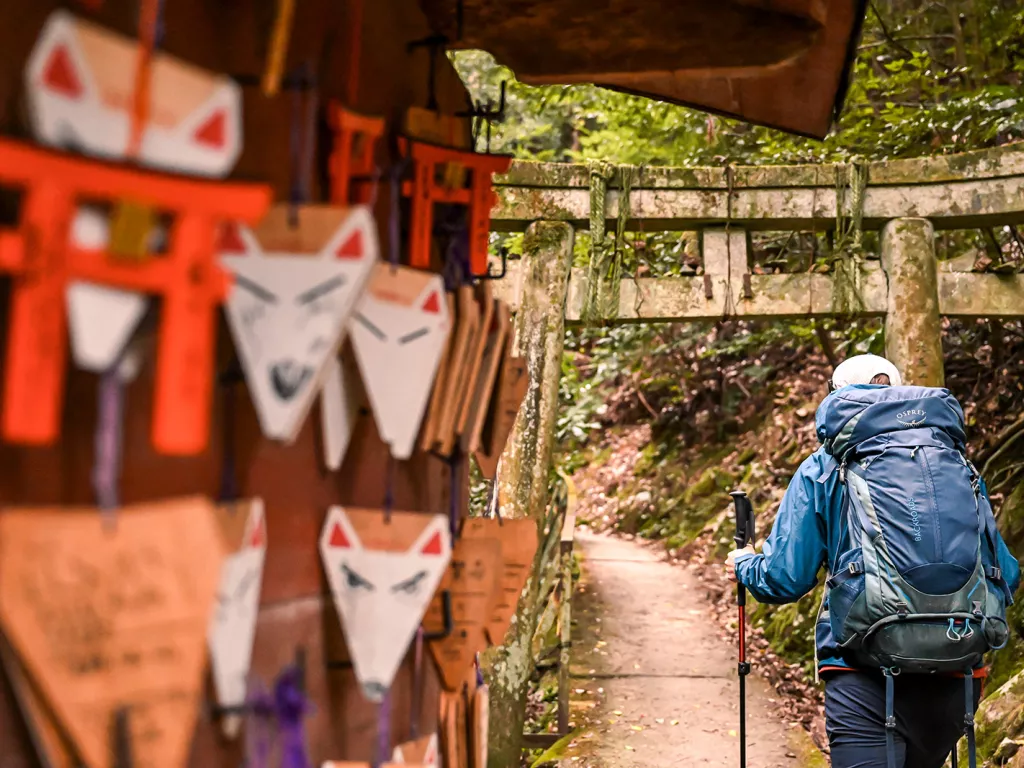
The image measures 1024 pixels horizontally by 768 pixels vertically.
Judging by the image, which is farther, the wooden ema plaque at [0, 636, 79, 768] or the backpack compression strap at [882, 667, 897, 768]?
the backpack compression strap at [882, 667, 897, 768]

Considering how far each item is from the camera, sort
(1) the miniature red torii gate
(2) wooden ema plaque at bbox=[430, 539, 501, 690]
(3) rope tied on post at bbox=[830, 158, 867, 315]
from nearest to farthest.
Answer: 1. (1) the miniature red torii gate
2. (2) wooden ema plaque at bbox=[430, 539, 501, 690]
3. (3) rope tied on post at bbox=[830, 158, 867, 315]

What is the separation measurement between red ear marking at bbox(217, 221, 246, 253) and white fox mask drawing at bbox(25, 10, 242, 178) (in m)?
0.08

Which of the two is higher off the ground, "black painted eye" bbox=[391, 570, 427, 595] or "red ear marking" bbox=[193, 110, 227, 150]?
"red ear marking" bbox=[193, 110, 227, 150]

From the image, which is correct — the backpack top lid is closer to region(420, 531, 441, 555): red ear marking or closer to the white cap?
the white cap

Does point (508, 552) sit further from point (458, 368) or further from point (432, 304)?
point (432, 304)

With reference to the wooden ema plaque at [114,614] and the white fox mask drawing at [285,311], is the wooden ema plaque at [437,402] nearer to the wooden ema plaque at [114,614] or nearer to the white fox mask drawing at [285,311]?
the white fox mask drawing at [285,311]

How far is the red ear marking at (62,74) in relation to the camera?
0.89 metres

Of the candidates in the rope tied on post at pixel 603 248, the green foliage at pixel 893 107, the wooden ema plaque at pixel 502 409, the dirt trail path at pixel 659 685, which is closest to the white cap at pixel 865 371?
the wooden ema plaque at pixel 502 409

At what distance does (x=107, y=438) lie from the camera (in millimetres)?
961

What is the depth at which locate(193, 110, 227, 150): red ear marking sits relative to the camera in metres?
1.02

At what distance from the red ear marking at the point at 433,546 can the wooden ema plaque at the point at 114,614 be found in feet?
A: 1.53

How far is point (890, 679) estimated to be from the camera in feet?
8.22

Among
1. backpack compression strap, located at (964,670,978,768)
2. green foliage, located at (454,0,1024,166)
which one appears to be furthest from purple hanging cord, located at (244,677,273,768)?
green foliage, located at (454,0,1024,166)

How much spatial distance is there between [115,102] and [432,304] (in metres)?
0.58
